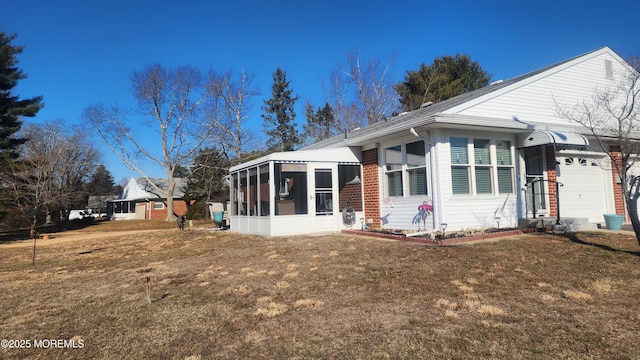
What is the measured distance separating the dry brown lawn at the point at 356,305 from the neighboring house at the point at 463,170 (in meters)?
2.21

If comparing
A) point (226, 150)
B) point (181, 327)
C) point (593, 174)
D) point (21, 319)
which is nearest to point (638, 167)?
point (593, 174)

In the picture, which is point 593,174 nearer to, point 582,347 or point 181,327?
point 582,347

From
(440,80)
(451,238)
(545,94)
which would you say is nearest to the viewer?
(451,238)

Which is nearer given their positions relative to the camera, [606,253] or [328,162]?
[606,253]

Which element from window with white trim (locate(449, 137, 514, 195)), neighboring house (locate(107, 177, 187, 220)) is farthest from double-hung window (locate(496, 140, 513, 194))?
neighboring house (locate(107, 177, 187, 220))

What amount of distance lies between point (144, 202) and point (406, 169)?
4084cm

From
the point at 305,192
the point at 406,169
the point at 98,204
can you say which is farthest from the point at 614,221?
the point at 98,204

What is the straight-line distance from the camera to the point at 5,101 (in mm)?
21312

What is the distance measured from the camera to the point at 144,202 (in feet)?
145

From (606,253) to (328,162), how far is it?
7.94m

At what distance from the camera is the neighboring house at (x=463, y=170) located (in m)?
10.1

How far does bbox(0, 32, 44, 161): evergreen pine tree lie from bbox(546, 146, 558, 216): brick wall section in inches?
1016

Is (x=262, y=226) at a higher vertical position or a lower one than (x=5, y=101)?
lower

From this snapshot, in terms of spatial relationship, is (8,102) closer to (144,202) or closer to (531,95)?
(144,202)
